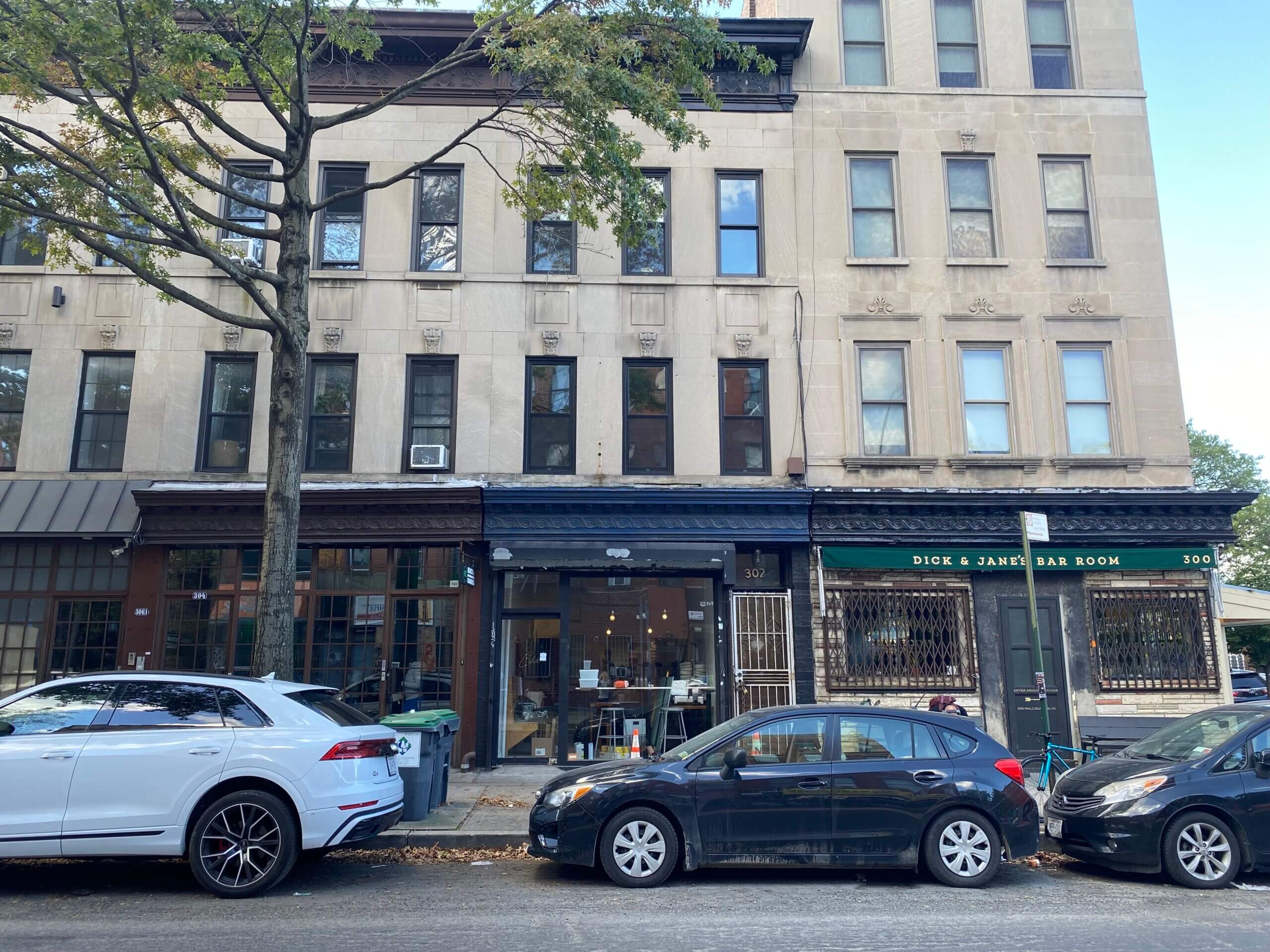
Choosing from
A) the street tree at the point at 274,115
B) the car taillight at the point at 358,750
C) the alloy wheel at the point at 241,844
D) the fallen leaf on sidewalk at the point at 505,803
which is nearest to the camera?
the alloy wheel at the point at 241,844

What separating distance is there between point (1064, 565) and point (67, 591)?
1521cm

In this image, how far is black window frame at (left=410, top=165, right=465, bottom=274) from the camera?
49.8 feet

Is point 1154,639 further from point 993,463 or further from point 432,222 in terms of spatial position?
point 432,222

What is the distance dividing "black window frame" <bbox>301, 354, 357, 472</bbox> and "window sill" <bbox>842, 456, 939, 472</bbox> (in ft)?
25.5

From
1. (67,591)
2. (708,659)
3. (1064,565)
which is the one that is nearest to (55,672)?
(67,591)

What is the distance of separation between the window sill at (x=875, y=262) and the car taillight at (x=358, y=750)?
35.8 feet

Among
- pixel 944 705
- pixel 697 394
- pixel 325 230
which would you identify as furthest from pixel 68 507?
pixel 944 705

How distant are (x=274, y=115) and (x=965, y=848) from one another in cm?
1021

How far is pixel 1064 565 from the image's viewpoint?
14.3m

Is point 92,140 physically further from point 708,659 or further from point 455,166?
point 708,659

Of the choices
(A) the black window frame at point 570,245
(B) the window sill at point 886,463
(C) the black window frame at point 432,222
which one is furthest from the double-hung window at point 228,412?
(B) the window sill at point 886,463

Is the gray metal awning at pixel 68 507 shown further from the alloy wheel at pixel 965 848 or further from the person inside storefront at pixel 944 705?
the alloy wheel at pixel 965 848

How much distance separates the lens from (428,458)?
47.4ft

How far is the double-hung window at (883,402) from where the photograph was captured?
15047mm
